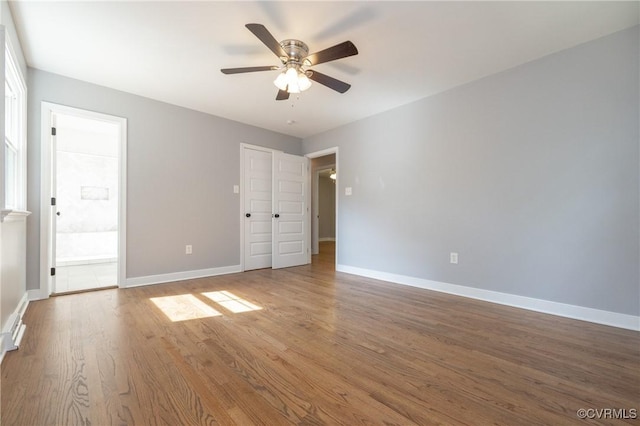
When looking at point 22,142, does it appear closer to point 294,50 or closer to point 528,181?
point 294,50

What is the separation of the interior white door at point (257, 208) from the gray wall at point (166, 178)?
186 millimetres

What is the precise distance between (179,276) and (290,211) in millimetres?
2129

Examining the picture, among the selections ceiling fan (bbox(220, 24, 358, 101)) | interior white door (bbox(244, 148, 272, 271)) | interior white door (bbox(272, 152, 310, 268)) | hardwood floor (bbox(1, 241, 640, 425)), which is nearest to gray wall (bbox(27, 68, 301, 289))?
interior white door (bbox(244, 148, 272, 271))

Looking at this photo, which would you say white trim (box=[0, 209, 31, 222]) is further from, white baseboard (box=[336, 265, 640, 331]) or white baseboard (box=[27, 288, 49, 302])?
white baseboard (box=[336, 265, 640, 331])

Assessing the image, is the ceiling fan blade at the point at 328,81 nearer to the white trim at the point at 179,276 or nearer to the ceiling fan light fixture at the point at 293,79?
the ceiling fan light fixture at the point at 293,79

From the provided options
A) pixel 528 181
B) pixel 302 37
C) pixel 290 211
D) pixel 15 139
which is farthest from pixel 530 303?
pixel 15 139

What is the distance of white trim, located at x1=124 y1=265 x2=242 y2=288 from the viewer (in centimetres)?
354

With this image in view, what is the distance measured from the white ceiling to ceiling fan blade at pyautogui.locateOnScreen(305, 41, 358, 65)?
24cm

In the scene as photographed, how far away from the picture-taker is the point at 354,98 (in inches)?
141

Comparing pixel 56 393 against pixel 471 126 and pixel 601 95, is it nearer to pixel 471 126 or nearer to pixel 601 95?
pixel 471 126

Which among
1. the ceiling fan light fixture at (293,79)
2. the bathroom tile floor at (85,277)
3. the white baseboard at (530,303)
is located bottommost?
the bathroom tile floor at (85,277)

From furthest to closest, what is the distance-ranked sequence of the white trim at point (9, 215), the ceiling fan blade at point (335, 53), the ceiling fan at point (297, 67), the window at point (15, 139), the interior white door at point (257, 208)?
1. the interior white door at point (257, 208)
2. the window at point (15, 139)
3. the ceiling fan at point (297, 67)
4. the ceiling fan blade at point (335, 53)
5. the white trim at point (9, 215)

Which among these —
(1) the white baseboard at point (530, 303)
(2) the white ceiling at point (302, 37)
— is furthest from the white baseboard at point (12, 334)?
(1) the white baseboard at point (530, 303)

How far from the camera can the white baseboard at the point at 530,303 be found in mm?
2285
